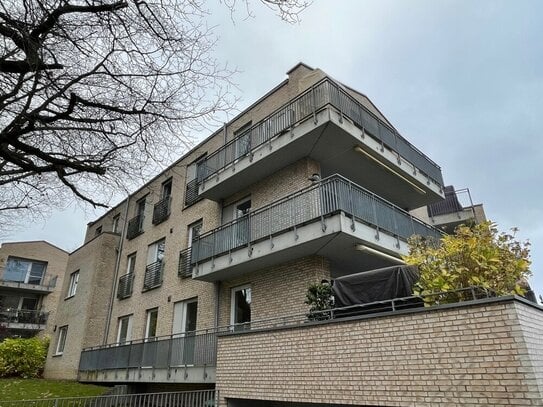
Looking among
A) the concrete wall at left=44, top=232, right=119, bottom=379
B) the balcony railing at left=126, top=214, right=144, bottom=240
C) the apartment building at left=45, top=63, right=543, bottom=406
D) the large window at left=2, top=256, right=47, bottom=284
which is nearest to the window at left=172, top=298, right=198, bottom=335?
the apartment building at left=45, top=63, right=543, bottom=406

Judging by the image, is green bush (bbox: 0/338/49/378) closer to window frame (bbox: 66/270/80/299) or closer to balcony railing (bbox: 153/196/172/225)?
window frame (bbox: 66/270/80/299)

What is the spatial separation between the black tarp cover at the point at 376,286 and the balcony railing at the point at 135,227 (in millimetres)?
14233

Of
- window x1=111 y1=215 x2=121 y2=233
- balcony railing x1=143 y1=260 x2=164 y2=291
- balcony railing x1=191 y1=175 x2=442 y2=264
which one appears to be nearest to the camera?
balcony railing x1=191 y1=175 x2=442 y2=264

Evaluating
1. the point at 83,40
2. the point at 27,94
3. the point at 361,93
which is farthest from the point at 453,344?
the point at 361,93

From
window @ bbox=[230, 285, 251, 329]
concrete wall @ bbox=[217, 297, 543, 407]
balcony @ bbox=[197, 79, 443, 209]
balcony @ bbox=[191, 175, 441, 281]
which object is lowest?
concrete wall @ bbox=[217, 297, 543, 407]

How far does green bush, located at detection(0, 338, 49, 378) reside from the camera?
20720 millimetres

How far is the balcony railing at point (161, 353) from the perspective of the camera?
34.5 ft

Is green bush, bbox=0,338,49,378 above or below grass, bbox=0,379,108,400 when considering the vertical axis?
above

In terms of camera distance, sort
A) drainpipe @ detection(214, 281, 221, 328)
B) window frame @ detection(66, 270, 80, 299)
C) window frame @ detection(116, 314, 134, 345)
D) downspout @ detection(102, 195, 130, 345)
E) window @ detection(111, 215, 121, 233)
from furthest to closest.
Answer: window @ detection(111, 215, 121, 233) < window frame @ detection(66, 270, 80, 299) < downspout @ detection(102, 195, 130, 345) < window frame @ detection(116, 314, 134, 345) < drainpipe @ detection(214, 281, 221, 328)

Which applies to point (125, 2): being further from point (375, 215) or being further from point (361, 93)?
point (361, 93)

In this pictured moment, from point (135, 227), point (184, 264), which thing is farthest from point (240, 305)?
point (135, 227)

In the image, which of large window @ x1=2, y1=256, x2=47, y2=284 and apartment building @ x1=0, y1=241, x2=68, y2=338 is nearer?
apartment building @ x1=0, y1=241, x2=68, y2=338

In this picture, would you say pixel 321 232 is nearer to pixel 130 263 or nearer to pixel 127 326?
pixel 127 326

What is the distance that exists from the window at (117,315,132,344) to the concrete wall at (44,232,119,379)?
1.26 meters
